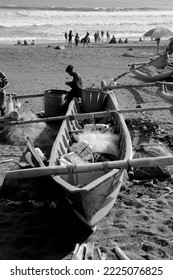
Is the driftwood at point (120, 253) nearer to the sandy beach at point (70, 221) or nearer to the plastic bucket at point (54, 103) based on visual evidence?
the sandy beach at point (70, 221)

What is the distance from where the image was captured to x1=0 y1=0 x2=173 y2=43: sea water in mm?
31828

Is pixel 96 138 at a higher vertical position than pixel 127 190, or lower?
higher

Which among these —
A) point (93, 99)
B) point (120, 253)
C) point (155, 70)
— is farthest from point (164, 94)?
point (120, 253)

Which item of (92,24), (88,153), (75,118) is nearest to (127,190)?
(88,153)

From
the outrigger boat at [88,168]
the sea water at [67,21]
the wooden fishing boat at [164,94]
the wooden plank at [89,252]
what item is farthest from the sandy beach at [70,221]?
the sea water at [67,21]

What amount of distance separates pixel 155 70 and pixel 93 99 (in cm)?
471

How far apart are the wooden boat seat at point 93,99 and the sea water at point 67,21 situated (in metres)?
21.1

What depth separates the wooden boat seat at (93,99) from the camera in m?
8.03

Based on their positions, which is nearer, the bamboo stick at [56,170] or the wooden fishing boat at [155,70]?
the bamboo stick at [56,170]

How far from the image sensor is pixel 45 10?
45219mm

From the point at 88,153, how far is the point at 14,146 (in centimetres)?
247

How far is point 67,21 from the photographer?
39.8m

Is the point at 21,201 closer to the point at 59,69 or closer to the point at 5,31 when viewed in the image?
the point at 59,69
